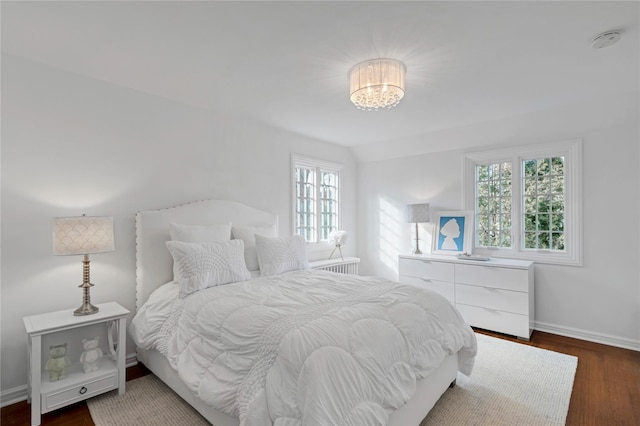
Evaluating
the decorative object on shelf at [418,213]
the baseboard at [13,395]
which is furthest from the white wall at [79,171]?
the decorative object on shelf at [418,213]

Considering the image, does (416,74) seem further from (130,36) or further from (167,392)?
(167,392)

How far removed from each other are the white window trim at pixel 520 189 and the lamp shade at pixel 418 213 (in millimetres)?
527

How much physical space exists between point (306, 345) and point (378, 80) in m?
1.79

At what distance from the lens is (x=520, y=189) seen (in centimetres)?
383

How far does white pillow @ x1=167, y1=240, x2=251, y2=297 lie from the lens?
7.89 ft

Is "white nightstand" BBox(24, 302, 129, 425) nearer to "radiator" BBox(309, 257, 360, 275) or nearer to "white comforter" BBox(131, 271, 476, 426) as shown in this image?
"white comforter" BBox(131, 271, 476, 426)

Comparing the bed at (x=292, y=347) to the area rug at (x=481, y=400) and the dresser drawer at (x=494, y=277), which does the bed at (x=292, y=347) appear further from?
the dresser drawer at (x=494, y=277)

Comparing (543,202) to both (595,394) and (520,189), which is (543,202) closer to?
(520,189)

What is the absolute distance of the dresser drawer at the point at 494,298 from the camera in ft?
10.8

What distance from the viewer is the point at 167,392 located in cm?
231

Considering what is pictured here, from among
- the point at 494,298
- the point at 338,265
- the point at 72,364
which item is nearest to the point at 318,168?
the point at 338,265

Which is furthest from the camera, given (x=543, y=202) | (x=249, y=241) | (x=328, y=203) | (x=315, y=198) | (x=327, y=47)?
(x=328, y=203)

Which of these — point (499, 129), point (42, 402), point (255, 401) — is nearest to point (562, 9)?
point (499, 129)

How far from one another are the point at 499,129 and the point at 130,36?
379cm
